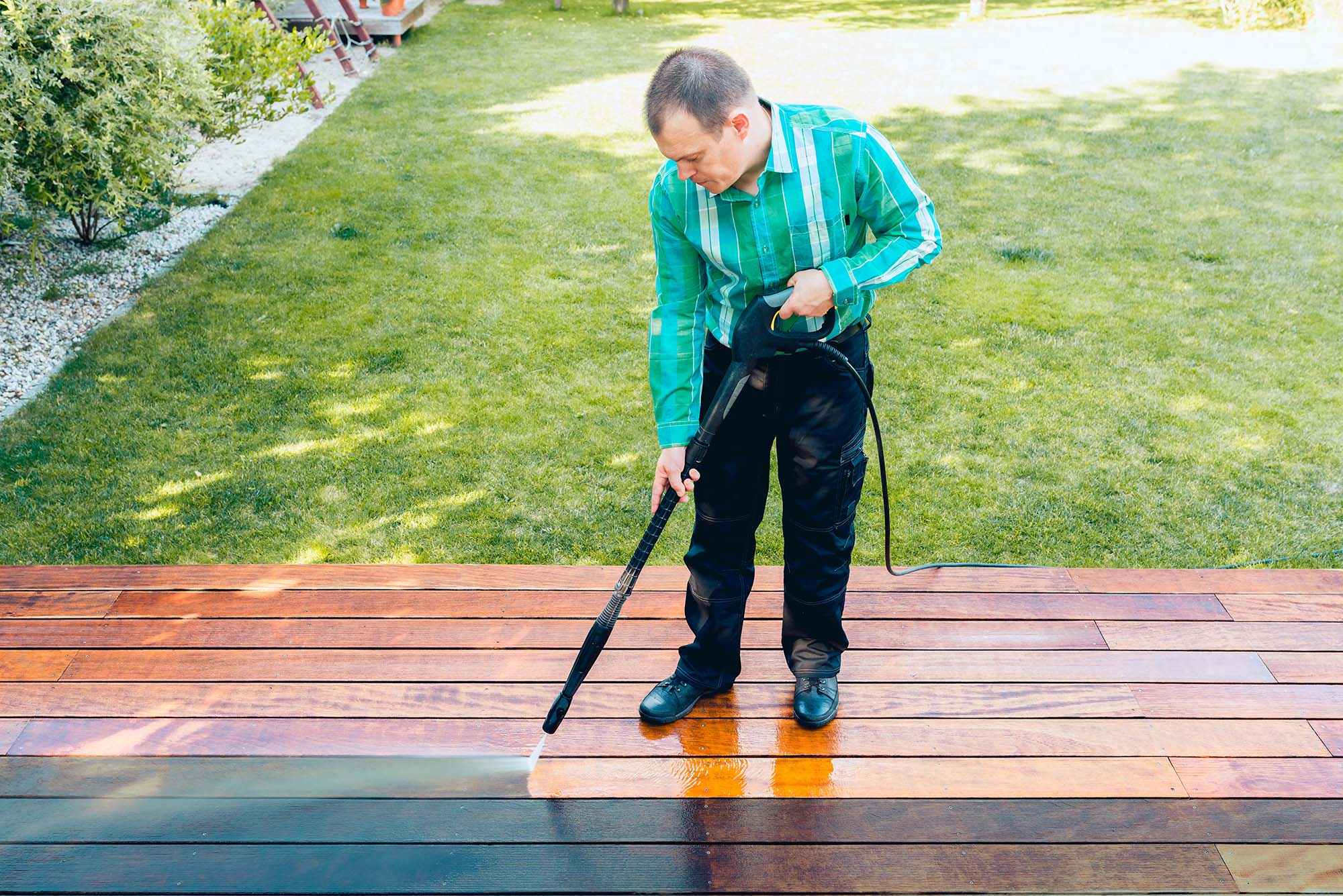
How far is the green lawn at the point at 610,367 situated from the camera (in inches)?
135

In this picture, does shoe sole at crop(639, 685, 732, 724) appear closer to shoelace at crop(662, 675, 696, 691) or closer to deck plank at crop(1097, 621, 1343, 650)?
shoelace at crop(662, 675, 696, 691)

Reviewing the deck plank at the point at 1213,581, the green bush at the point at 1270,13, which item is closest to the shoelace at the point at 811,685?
the deck plank at the point at 1213,581

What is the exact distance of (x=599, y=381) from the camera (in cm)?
433

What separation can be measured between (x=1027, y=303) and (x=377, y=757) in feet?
12.9

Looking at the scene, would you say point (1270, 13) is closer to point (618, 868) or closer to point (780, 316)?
point (780, 316)

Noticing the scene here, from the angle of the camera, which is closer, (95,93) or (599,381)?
(599,381)

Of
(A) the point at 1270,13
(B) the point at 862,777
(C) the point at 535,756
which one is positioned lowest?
(B) the point at 862,777

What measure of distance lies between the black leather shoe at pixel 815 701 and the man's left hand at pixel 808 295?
953mm

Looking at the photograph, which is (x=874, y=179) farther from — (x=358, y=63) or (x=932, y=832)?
(x=358, y=63)

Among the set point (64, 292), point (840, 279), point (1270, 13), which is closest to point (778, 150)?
point (840, 279)

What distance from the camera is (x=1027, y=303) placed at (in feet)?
16.2

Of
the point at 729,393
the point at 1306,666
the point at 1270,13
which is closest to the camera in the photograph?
the point at 729,393

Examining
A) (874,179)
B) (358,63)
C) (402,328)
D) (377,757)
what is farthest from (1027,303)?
(358,63)

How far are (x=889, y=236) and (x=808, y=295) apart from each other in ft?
0.72
